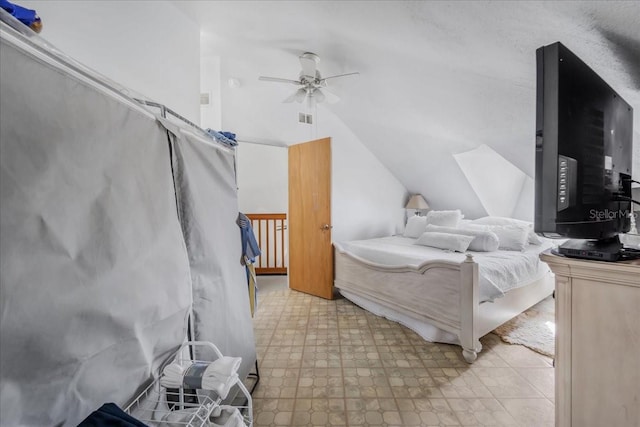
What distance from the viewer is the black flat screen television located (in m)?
0.88

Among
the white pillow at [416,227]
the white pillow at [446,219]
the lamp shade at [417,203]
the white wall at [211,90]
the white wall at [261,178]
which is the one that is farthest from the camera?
the white wall at [261,178]

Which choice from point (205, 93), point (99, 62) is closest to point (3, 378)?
point (99, 62)

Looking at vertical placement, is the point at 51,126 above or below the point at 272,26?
below

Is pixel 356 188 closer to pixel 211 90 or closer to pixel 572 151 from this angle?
pixel 211 90

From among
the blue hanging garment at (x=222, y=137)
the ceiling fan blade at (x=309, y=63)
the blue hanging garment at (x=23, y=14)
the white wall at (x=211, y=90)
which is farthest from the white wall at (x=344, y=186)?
the blue hanging garment at (x=23, y=14)

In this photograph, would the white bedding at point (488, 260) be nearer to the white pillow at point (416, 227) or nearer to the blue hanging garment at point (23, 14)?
the white pillow at point (416, 227)

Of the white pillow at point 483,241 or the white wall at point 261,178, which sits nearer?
the white pillow at point 483,241

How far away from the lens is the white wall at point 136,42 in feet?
3.70

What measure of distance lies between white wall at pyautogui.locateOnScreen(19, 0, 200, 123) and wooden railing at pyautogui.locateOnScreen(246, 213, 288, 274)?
9.25 ft

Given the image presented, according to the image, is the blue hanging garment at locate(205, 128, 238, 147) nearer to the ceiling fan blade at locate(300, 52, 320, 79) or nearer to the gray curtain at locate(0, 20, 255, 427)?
the gray curtain at locate(0, 20, 255, 427)

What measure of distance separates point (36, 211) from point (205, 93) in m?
2.47

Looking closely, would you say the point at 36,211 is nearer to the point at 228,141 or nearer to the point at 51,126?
the point at 51,126

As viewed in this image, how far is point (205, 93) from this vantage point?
2.69 meters

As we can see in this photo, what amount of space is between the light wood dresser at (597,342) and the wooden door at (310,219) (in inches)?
97.0
